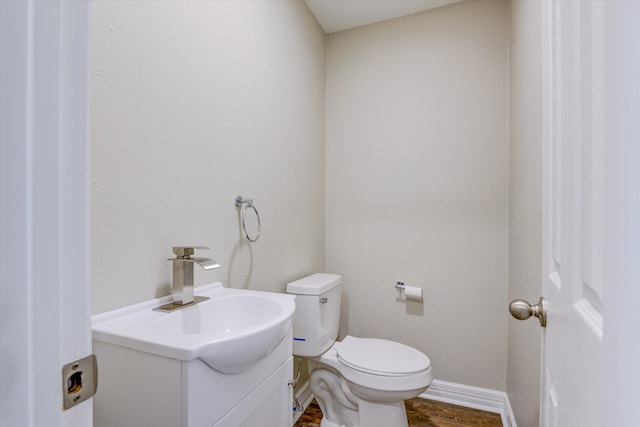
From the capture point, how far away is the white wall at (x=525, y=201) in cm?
110

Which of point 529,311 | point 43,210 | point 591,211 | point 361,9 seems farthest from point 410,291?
point 43,210

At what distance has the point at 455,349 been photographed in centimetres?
196

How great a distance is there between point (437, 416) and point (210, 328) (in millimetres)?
1562

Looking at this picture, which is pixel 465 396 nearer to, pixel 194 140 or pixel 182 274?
pixel 182 274

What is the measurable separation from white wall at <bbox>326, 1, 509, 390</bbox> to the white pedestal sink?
4.35 feet

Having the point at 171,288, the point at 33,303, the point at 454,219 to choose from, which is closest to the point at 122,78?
the point at 171,288

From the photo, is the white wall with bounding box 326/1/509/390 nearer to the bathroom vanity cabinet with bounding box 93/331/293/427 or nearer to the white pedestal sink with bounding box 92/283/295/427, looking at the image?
the white pedestal sink with bounding box 92/283/295/427

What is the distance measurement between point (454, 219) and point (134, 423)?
73.1 inches

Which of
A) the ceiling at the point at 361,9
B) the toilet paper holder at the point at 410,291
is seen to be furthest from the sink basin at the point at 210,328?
the ceiling at the point at 361,9

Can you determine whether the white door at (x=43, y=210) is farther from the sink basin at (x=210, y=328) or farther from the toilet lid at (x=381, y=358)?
the toilet lid at (x=381, y=358)

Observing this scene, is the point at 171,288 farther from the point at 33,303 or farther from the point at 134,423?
the point at 33,303

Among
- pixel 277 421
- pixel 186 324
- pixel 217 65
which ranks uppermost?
pixel 217 65

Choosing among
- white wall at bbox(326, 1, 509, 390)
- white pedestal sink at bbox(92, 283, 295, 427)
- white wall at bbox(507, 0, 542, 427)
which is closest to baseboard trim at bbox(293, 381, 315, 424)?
white wall at bbox(326, 1, 509, 390)

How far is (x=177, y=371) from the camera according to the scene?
26.8 inches
